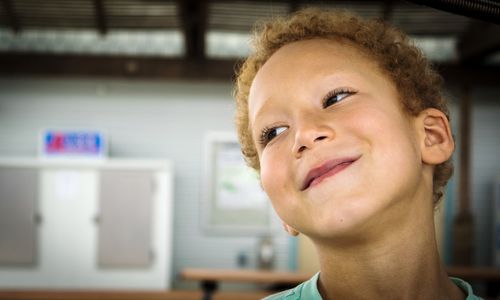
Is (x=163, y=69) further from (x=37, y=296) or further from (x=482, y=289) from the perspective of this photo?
(x=482, y=289)

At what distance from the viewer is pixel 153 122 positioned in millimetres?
9156

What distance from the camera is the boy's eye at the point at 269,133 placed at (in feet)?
3.24

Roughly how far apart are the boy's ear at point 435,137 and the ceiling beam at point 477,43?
22.6ft

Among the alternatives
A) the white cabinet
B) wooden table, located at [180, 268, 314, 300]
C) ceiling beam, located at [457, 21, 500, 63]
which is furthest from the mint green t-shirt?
the white cabinet

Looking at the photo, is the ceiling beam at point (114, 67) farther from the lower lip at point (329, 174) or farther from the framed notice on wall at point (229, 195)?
the lower lip at point (329, 174)

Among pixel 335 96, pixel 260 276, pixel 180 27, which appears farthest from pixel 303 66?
pixel 180 27

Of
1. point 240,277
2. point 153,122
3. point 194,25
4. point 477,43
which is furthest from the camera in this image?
point 153,122

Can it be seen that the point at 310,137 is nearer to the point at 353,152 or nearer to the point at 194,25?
the point at 353,152

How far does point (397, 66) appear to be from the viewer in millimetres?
1086

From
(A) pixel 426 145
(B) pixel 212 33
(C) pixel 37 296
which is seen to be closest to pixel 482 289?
(B) pixel 212 33

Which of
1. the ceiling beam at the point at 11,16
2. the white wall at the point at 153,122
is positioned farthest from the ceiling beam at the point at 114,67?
the white wall at the point at 153,122

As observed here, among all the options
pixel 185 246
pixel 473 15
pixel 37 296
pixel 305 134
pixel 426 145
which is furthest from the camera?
pixel 185 246

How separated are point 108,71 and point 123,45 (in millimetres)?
502

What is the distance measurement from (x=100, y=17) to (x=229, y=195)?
10.3 ft
